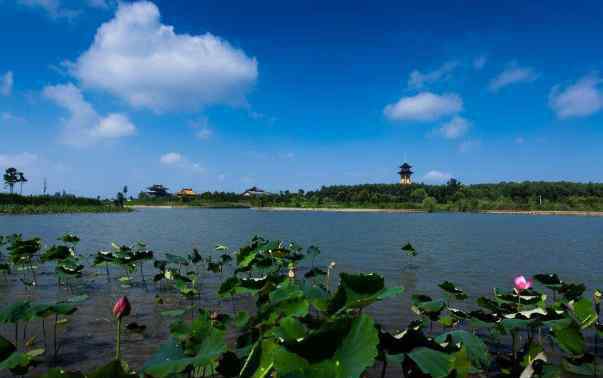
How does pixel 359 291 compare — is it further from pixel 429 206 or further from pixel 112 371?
pixel 429 206

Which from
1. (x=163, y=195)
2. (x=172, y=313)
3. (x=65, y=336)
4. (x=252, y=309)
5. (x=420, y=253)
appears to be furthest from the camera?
(x=163, y=195)

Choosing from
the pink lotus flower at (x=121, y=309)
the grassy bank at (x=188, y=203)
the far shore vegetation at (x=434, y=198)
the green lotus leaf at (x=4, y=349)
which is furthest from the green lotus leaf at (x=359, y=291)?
the grassy bank at (x=188, y=203)

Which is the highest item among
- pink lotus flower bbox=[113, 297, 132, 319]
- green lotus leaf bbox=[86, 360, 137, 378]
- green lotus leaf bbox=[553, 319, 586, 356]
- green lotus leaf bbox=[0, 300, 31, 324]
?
pink lotus flower bbox=[113, 297, 132, 319]

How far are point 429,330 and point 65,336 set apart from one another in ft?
16.6

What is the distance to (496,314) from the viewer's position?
14.1ft

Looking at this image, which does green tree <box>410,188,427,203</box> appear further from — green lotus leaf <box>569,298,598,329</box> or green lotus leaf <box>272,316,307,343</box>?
green lotus leaf <box>272,316,307,343</box>

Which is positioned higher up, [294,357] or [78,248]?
[294,357]

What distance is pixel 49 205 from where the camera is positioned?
5012cm

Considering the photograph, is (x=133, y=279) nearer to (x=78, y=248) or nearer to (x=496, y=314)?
(x=78, y=248)

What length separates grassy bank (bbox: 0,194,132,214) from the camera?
4562cm

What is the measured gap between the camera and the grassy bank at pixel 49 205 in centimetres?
4562

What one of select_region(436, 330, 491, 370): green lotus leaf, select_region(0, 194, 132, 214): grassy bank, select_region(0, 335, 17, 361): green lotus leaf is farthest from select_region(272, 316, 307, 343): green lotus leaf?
select_region(0, 194, 132, 214): grassy bank

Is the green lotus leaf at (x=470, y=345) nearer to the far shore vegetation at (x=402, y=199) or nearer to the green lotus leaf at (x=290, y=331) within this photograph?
the green lotus leaf at (x=290, y=331)

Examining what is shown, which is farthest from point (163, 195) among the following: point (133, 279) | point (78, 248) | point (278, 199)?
point (133, 279)
